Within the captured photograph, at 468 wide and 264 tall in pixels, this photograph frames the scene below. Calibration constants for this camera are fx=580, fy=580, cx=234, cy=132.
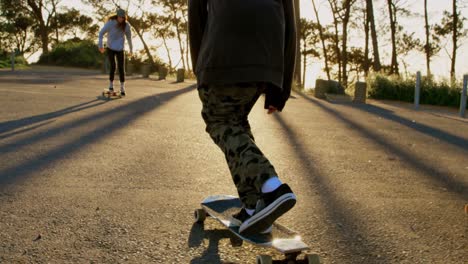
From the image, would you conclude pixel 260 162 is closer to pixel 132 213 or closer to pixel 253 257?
pixel 253 257

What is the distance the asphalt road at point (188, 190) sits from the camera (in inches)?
124

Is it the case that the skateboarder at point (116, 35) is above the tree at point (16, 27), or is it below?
below

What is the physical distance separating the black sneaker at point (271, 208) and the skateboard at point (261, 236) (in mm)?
71

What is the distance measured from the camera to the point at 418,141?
8430mm

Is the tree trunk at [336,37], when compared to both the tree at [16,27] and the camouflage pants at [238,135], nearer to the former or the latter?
the tree at [16,27]

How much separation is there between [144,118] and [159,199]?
5320mm

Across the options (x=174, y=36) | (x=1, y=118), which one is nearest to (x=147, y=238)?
(x=1, y=118)

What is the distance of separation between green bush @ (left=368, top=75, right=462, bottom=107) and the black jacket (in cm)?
1719

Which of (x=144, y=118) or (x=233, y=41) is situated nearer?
(x=233, y=41)

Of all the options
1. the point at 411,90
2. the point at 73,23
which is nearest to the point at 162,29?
the point at 73,23

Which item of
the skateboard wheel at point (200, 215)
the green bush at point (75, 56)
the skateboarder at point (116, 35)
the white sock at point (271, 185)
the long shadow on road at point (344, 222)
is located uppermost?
the green bush at point (75, 56)

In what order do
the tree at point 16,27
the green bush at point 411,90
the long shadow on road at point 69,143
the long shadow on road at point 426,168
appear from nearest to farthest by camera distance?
1. the long shadow on road at point 69,143
2. the long shadow on road at point 426,168
3. the green bush at point 411,90
4. the tree at point 16,27

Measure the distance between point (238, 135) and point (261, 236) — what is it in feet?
1.73

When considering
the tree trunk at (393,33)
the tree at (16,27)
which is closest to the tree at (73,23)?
the tree at (16,27)
